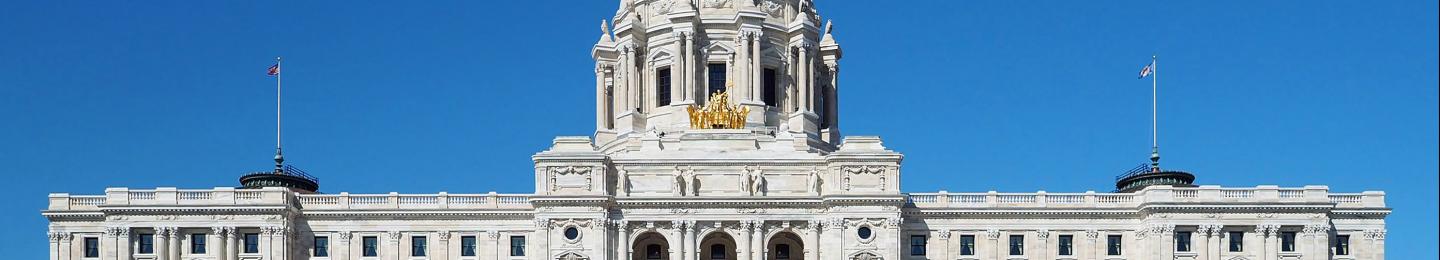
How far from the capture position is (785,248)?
96.5 m

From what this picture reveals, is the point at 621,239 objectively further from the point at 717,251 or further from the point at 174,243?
the point at 174,243

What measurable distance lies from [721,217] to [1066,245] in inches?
710

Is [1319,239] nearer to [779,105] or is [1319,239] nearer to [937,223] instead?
[937,223]

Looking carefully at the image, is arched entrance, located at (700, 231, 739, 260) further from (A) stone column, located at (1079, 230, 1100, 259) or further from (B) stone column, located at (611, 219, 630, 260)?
(A) stone column, located at (1079, 230, 1100, 259)

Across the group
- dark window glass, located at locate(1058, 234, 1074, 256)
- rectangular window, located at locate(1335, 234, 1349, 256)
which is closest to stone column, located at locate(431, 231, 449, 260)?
dark window glass, located at locate(1058, 234, 1074, 256)

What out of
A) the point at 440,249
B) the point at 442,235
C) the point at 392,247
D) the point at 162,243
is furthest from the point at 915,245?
the point at 162,243

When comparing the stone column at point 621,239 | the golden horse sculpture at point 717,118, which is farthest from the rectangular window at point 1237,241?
the stone column at point 621,239

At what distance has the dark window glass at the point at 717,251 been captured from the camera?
9644 centimetres

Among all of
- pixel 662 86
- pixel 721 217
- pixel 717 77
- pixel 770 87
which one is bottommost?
→ pixel 721 217

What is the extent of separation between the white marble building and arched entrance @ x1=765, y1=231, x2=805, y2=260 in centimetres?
10

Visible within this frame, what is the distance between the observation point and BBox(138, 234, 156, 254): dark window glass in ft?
308

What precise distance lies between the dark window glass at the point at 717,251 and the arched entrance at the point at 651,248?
2.31m

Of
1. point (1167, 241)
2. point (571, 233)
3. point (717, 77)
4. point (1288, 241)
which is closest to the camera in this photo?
point (571, 233)

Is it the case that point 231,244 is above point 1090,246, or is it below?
above
